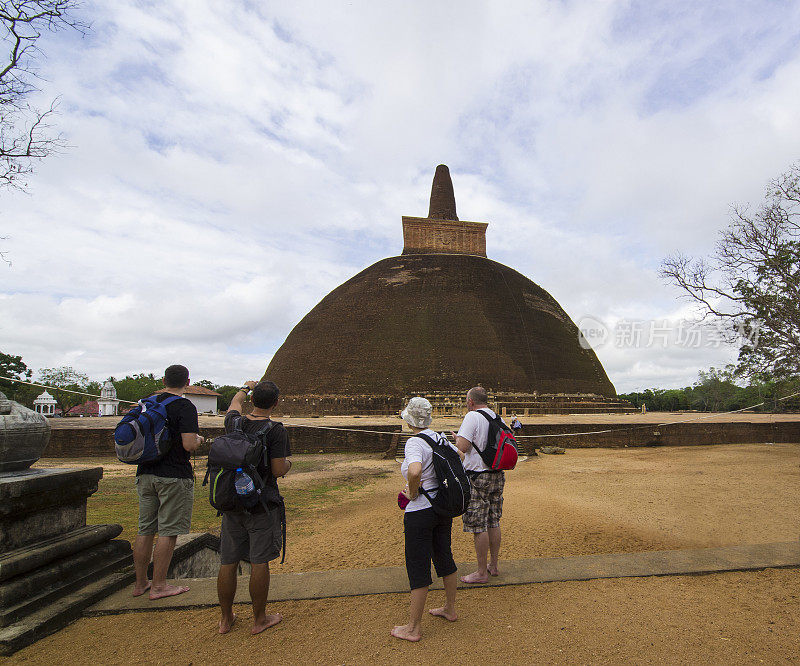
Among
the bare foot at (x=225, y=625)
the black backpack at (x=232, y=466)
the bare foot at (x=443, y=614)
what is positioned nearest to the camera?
the black backpack at (x=232, y=466)

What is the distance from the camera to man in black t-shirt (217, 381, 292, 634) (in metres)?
2.62

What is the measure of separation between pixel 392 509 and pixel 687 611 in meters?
3.98

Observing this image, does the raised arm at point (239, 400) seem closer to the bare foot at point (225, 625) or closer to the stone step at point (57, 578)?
the bare foot at point (225, 625)

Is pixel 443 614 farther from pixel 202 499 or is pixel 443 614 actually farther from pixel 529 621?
pixel 202 499

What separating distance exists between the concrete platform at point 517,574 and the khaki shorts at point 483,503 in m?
0.39

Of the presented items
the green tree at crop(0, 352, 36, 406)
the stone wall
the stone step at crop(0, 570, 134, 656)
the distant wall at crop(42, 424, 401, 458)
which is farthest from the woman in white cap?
the green tree at crop(0, 352, 36, 406)

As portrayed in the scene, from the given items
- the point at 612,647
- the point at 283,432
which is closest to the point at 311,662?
the point at 283,432

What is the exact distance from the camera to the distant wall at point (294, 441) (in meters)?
11.2

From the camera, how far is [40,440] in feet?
10.4

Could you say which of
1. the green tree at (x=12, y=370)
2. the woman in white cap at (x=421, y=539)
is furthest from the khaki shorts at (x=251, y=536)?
the green tree at (x=12, y=370)

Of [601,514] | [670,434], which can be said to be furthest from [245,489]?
[670,434]

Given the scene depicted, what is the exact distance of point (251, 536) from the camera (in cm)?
265

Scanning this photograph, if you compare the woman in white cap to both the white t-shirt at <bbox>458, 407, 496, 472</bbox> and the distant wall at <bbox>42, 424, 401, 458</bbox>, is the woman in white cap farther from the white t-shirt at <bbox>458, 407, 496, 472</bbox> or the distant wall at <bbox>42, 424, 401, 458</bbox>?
the distant wall at <bbox>42, 424, 401, 458</bbox>

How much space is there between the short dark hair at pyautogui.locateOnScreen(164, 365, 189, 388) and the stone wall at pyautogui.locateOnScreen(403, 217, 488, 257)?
23.8 meters
